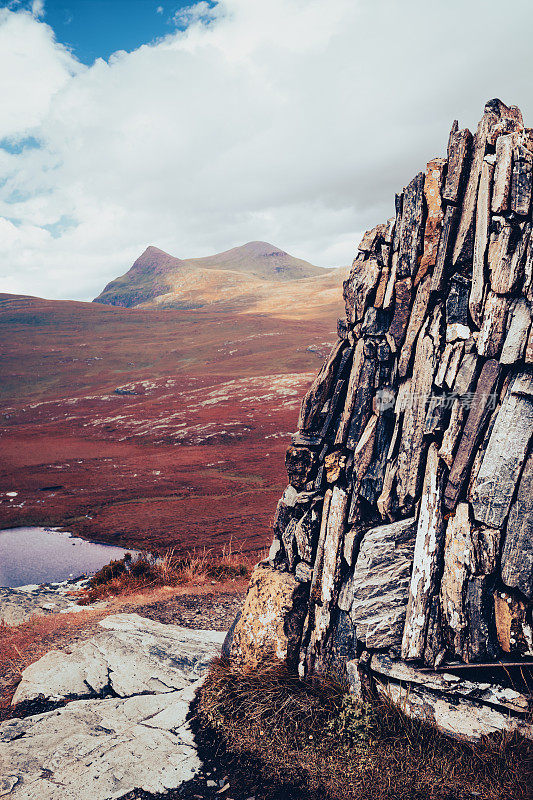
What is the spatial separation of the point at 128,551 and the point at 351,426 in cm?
1235

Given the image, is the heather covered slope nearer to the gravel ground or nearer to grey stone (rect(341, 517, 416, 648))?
the gravel ground

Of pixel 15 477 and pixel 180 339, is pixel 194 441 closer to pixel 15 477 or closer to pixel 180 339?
pixel 15 477

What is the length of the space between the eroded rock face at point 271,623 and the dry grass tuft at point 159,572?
6663mm

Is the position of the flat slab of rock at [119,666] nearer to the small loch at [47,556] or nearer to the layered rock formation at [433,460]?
the layered rock formation at [433,460]

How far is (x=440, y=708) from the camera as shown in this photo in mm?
6000

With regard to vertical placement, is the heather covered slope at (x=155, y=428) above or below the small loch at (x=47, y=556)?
above

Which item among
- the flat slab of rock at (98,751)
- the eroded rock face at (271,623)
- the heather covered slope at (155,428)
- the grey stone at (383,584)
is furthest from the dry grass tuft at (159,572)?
the grey stone at (383,584)

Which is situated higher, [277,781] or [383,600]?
[383,600]

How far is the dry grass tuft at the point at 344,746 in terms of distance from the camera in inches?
210

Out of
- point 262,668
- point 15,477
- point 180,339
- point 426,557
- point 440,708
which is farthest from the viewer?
point 180,339

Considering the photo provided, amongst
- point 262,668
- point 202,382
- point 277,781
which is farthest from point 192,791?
point 202,382

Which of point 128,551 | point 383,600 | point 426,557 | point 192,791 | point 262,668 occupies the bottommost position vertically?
point 128,551

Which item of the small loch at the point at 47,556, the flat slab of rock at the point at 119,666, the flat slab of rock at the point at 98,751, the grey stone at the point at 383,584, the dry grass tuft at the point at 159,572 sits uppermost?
the grey stone at the point at 383,584

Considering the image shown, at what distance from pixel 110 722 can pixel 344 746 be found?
3818 mm
